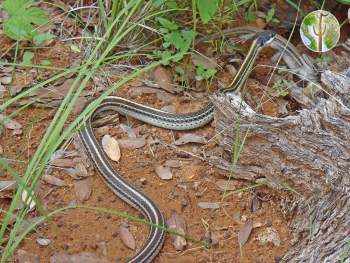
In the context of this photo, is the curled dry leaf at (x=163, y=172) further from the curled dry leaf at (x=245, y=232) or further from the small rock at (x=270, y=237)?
the small rock at (x=270, y=237)

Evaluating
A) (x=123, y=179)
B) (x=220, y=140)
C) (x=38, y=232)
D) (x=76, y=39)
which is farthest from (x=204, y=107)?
(x=38, y=232)

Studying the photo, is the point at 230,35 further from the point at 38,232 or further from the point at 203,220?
the point at 38,232

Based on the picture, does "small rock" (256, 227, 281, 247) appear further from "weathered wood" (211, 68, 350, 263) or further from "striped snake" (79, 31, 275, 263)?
"striped snake" (79, 31, 275, 263)

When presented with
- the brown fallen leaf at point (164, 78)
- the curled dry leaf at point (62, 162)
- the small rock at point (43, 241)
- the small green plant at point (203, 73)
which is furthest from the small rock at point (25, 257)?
the small green plant at point (203, 73)

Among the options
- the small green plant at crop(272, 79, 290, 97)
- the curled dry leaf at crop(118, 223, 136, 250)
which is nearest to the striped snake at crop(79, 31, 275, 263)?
the curled dry leaf at crop(118, 223, 136, 250)

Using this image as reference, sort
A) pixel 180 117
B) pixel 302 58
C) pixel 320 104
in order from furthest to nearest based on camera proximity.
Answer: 1. pixel 302 58
2. pixel 180 117
3. pixel 320 104

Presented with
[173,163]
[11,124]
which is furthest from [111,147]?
[11,124]

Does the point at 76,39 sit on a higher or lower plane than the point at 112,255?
higher

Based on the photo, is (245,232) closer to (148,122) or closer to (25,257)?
(148,122)
